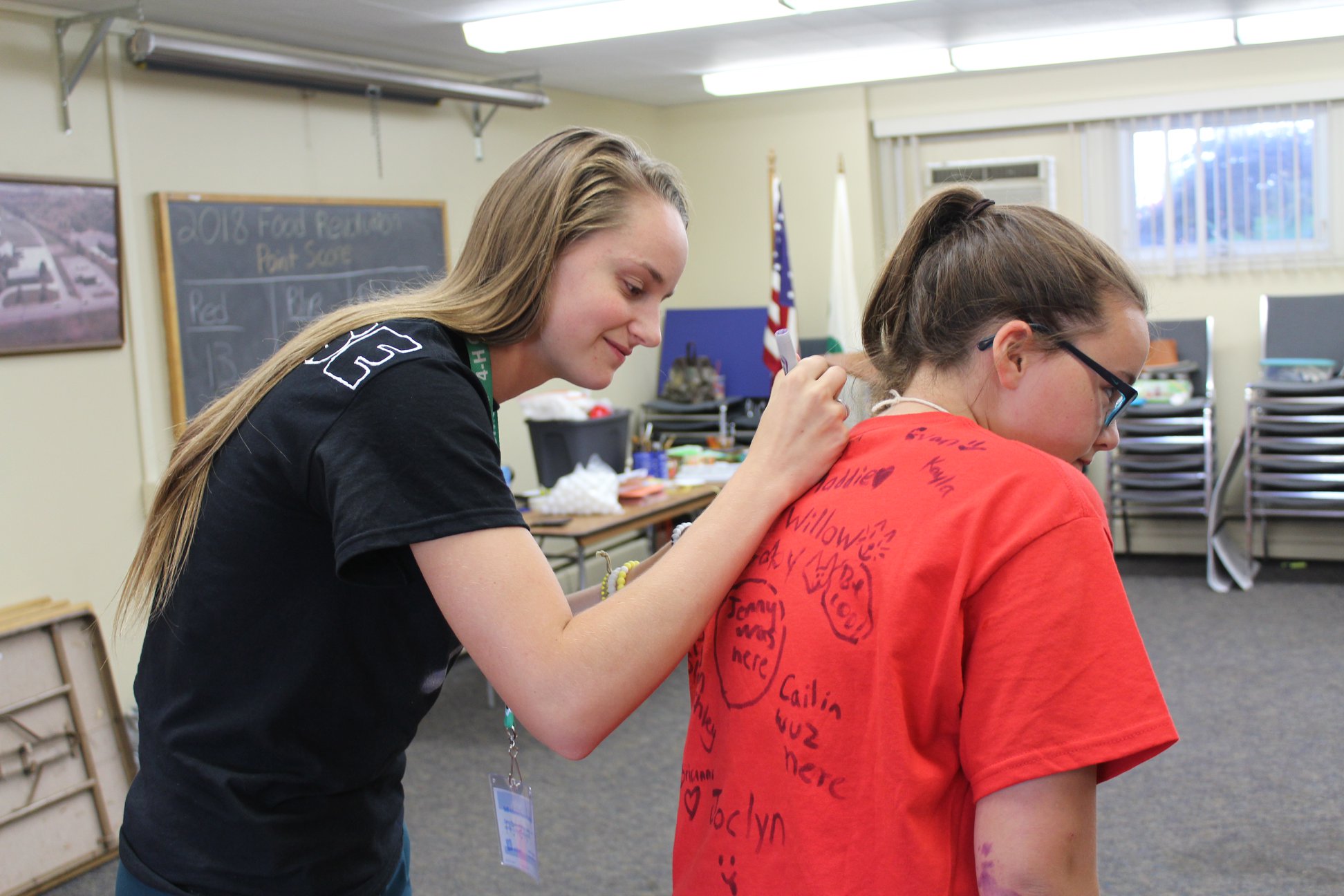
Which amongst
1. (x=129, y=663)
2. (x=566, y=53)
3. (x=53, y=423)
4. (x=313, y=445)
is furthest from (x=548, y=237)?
(x=566, y=53)

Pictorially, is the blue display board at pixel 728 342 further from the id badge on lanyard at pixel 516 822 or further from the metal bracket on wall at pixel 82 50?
the id badge on lanyard at pixel 516 822

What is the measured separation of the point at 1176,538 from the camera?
19.6ft

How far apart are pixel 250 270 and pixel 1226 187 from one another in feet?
14.8

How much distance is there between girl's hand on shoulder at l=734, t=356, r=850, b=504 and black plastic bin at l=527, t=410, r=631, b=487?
333 cm

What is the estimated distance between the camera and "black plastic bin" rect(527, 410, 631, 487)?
436cm

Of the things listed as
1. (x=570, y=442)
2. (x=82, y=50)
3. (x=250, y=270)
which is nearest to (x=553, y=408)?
(x=570, y=442)

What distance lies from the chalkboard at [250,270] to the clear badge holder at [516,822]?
2476 millimetres

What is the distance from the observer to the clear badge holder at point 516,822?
54.4 inches

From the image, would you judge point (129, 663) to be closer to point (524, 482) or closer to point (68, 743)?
point (68, 743)

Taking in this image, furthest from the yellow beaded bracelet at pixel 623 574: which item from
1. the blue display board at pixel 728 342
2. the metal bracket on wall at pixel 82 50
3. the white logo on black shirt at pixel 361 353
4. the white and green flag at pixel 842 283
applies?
the blue display board at pixel 728 342

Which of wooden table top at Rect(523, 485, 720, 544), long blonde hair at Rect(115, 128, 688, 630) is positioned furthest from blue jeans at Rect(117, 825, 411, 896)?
wooden table top at Rect(523, 485, 720, 544)

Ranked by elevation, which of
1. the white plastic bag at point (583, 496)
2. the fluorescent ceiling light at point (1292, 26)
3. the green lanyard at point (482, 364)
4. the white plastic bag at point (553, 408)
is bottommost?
the white plastic bag at point (583, 496)

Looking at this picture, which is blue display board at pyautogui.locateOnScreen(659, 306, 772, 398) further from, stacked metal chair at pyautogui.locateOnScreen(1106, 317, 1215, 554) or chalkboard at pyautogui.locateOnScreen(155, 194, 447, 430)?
chalkboard at pyautogui.locateOnScreen(155, 194, 447, 430)

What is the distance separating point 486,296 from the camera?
110 centimetres
